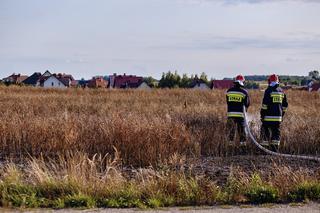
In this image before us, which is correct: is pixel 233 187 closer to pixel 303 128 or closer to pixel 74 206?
pixel 74 206

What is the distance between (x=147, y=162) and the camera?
27.3 feet

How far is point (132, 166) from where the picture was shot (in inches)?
323

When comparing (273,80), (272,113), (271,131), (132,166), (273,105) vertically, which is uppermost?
(273,80)

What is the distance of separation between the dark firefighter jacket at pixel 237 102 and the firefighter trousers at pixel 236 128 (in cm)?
13

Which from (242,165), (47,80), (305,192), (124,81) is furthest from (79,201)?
(47,80)

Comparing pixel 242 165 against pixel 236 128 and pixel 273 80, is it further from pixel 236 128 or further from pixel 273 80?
pixel 273 80

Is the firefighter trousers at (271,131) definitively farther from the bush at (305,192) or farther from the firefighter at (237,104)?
the bush at (305,192)

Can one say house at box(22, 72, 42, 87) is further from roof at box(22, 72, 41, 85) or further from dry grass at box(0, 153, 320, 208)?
dry grass at box(0, 153, 320, 208)

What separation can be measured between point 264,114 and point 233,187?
13.8 feet

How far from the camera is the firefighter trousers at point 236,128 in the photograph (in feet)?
32.6

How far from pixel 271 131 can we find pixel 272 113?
433 mm

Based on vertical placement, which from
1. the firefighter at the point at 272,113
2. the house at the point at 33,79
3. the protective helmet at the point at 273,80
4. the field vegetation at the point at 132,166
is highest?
the house at the point at 33,79

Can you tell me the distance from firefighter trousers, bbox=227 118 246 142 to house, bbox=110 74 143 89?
63.8 meters

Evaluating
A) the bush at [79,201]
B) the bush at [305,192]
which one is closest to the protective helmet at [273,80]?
the bush at [305,192]
